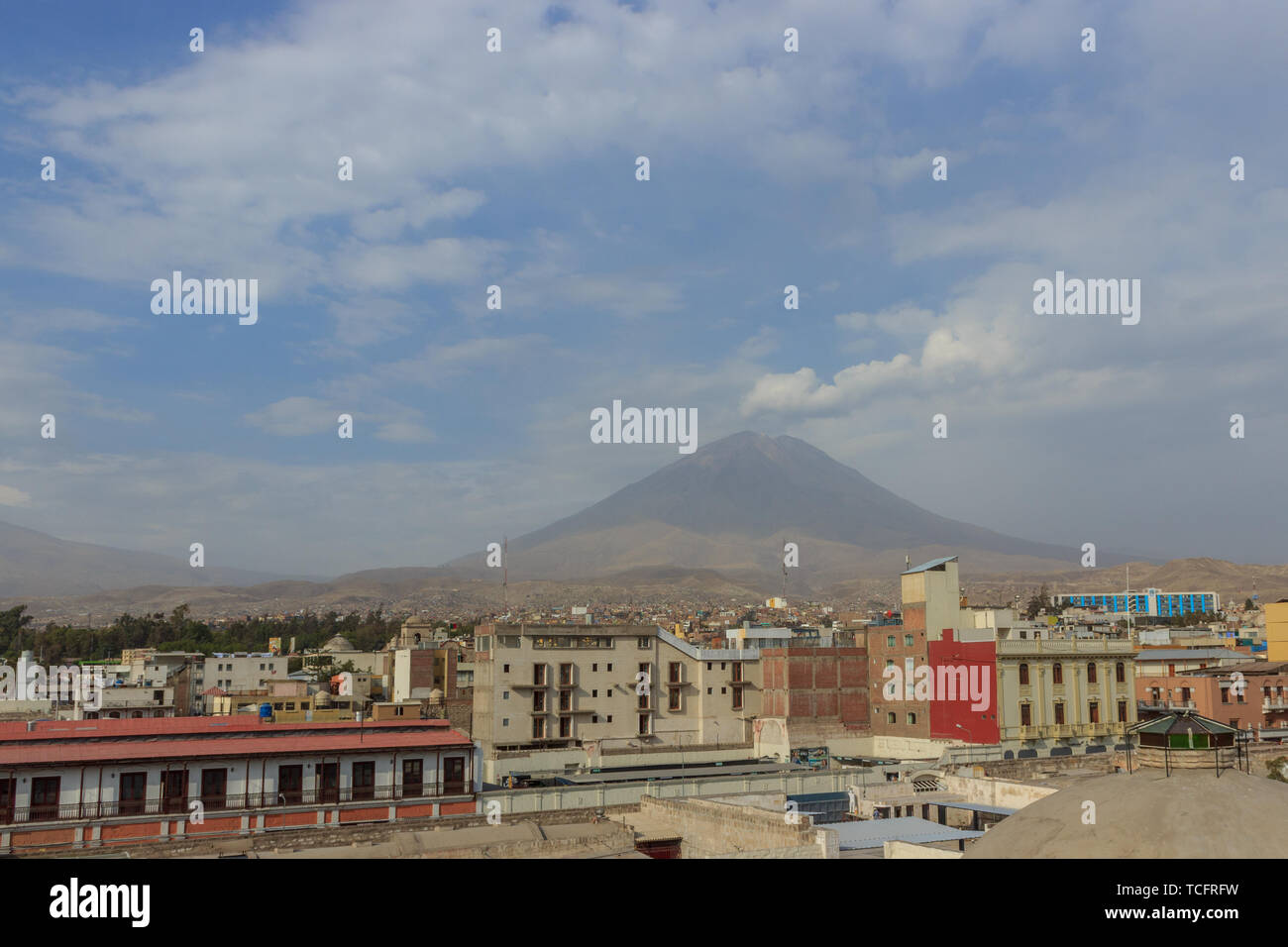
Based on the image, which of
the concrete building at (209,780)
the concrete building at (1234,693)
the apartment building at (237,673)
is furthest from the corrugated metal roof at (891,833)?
the apartment building at (237,673)

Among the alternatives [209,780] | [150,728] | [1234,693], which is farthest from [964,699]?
[150,728]

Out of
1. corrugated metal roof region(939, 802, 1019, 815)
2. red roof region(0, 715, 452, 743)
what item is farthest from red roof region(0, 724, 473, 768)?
corrugated metal roof region(939, 802, 1019, 815)

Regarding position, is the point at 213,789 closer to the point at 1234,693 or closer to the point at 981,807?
the point at 981,807

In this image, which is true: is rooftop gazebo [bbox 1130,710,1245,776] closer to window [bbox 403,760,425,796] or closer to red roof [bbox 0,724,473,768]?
red roof [bbox 0,724,473,768]

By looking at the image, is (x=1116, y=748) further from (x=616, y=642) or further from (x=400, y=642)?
(x=400, y=642)

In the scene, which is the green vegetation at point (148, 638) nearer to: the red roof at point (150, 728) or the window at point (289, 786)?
the red roof at point (150, 728)

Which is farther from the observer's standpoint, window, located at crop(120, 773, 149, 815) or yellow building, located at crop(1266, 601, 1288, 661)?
yellow building, located at crop(1266, 601, 1288, 661)
